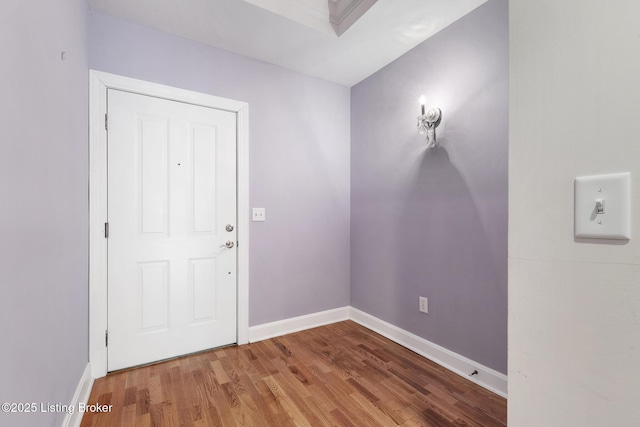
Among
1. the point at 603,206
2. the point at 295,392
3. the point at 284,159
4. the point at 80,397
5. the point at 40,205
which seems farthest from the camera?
the point at 284,159

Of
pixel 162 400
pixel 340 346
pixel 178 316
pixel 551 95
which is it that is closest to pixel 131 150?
pixel 178 316

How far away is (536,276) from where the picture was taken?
0.61m

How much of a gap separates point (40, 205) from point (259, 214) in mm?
Result: 1512

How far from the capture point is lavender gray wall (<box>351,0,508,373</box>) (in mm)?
1760

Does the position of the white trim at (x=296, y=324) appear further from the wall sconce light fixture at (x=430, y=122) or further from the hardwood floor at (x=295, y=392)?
the wall sconce light fixture at (x=430, y=122)

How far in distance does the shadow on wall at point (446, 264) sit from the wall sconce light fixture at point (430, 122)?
3.3 inches

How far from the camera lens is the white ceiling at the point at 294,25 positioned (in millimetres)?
1861

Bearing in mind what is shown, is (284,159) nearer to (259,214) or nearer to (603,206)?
(259,214)

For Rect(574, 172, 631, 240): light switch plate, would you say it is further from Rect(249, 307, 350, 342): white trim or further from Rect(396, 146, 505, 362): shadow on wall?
Rect(249, 307, 350, 342): white trim

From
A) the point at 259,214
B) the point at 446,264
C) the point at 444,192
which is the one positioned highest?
the point at 444,192

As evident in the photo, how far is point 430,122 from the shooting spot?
83.0 inches

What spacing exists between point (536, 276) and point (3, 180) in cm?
139

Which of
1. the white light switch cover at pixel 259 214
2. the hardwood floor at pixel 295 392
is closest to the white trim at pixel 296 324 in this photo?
the hardwood floor at pixel 295 392

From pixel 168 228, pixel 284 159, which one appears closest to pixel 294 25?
pixel 284 159
